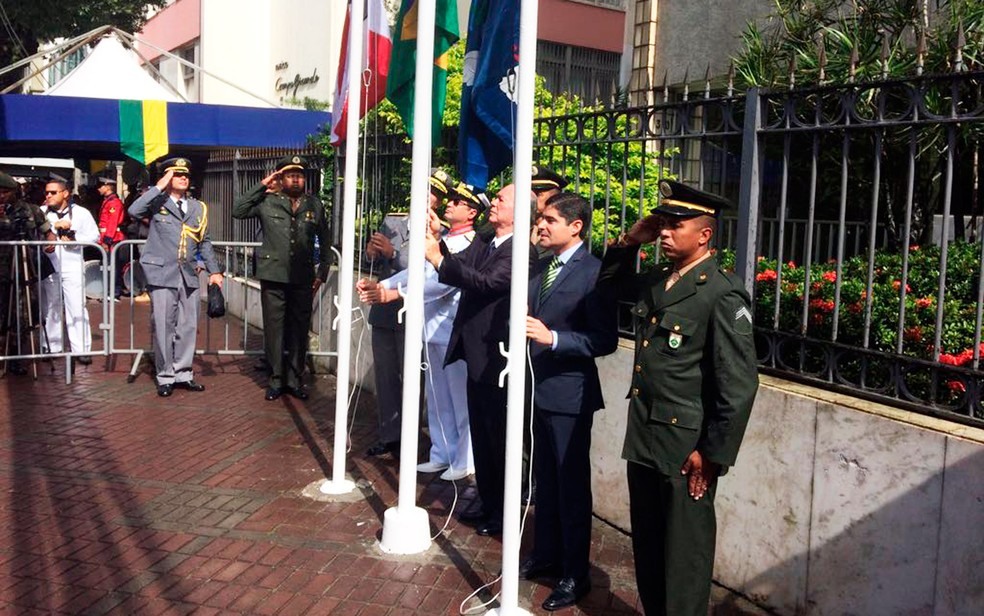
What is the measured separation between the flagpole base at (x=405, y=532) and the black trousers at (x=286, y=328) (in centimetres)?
374

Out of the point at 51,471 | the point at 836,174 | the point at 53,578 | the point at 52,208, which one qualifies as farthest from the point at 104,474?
the point at 836,174

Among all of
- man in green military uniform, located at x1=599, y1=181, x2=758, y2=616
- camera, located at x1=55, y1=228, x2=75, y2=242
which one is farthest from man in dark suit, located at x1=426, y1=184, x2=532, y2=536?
camera, located at x1=55, y1=228, x2=75, y2=242

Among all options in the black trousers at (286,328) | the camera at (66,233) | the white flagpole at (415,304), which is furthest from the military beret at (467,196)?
the camera at (66,233)

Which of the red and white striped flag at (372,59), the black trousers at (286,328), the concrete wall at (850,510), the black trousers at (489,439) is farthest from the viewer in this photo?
the black trousers at (286,328)

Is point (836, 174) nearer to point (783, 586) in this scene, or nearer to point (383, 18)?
point (383, 18)

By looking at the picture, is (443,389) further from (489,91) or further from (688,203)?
(688,203)

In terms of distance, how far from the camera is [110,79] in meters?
12.7

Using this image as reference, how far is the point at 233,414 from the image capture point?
8.05 metres

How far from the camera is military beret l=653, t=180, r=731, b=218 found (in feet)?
12.2

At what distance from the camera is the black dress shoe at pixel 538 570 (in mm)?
4812

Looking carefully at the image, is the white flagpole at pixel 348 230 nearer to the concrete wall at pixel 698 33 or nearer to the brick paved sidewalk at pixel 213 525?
the brick paved sidewalk at pixel 213 525

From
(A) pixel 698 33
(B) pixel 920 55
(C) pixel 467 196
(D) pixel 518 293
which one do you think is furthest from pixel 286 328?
(A) pixel 698 33

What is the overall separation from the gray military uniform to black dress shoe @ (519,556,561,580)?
4886 mm

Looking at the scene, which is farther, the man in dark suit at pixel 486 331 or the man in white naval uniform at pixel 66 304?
the man in white naval uniform at pixel 66 304
